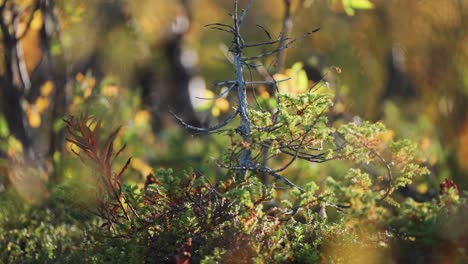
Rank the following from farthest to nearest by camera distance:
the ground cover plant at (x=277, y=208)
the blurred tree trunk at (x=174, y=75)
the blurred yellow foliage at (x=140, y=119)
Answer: the blurred tree trunk at (x=174, y=75)
the blurred yellow foliage at (x=140, y=119)
the ground cover plant at (x=277, y=208)

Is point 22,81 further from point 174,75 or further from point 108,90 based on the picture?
point 174,75

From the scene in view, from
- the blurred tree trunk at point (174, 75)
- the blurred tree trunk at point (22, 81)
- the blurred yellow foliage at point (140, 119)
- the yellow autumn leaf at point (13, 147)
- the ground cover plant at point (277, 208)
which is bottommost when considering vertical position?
the ground cover plant at point (277, 208)

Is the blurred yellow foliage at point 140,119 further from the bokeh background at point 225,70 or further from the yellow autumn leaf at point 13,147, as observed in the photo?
the yellow autumn leaf at point 13,147

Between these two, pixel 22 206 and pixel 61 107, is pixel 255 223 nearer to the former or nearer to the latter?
pixel 22 206

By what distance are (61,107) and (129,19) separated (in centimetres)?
320

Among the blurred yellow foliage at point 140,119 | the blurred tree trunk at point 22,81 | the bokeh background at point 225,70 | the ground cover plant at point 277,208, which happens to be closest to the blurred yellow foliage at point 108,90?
the bokeh background at point 225,70

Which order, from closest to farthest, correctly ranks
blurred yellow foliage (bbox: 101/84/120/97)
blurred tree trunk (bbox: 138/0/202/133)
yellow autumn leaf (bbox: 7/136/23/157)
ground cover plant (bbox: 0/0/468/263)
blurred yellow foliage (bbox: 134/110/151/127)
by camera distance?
ground cover plant (bbox: 0/0/468/263) < yellow autumn leaf (bbox: 7/136/23/157) < blurred yellow foliage (bbox: 101/84/120/97) < blurred yellow foliage (bbox: 134/110/151/127) < blurred tree trunk (bbox: 138/0/202/133)

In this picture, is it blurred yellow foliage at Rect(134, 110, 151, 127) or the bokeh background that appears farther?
blurred yellow foliage at Rect(134, 110, 151, 127)

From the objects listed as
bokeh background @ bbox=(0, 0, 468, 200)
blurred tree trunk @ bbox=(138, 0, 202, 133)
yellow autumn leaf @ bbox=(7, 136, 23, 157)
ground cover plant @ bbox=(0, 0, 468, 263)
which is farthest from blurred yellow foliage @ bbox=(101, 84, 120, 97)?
blurred tree trunk @ bbox=(138, 0, 202, 133)

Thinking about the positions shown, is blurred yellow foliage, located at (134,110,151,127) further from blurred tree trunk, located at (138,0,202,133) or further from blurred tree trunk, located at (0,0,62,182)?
blurred tree trunk, located at (138,0,202,133)

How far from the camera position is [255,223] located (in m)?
2.49

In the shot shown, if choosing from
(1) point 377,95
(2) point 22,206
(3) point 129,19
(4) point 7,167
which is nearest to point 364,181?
(2) point 22,206

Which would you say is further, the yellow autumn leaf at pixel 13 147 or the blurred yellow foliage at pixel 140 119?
the blurred yellow foliage at pixel 140 119

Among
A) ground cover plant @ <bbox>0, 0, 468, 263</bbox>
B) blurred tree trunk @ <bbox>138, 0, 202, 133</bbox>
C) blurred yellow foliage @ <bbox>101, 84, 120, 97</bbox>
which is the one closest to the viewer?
ground cover plant @ <bbox>0, 0, 468, 263</bbox>
